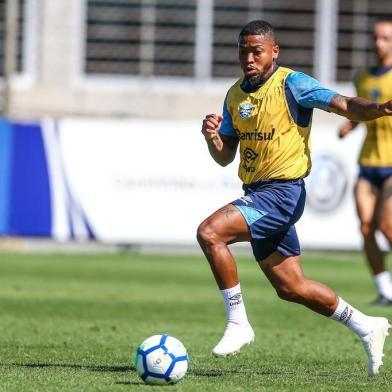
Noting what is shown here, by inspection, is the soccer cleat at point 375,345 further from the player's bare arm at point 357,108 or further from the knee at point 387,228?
the knee at point 387,228

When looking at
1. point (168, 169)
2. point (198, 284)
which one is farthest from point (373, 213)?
point (168, 169)

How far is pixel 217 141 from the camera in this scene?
786 centimetres

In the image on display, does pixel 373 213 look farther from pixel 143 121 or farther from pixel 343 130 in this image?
pixel 143 121

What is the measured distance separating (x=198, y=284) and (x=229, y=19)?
10182mm

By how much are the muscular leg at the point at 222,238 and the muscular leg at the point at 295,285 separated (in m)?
0.30

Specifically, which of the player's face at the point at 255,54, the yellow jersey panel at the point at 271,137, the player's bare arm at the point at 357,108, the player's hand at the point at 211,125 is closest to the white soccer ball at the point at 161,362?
the yellow jersey panel at the point at 271,137

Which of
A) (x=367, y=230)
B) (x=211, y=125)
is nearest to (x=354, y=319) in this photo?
(x=211, y=125)

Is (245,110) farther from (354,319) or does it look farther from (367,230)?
(367,230)

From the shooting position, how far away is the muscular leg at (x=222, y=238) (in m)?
7.28

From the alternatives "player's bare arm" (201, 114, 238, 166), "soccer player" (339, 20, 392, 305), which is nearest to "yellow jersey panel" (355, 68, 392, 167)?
"soccer player" (339, 20, 392, 305)

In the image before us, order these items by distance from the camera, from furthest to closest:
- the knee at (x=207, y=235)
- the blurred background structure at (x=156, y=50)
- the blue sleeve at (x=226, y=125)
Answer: the blurred background structure at (x=156, y=50)
the blue sleeve at (x=226, y=125)
the knee at (x=207, y=235)

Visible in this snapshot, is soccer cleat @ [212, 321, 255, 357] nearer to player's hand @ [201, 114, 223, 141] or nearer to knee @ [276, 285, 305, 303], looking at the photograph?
knee @ [276, 285, 305, 303]

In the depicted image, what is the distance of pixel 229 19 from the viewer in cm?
2398

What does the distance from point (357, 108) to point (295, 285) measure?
116cm
